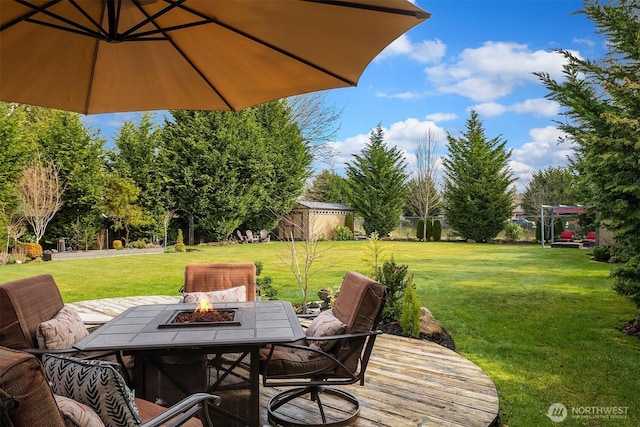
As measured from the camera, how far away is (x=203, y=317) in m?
2.73

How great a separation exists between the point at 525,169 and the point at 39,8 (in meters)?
29.3

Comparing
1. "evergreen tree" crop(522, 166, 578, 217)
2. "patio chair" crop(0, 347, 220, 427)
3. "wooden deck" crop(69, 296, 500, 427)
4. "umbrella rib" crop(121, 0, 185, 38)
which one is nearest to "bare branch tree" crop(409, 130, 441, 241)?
"evergreen tree" crop(522, 166, 578, 217)

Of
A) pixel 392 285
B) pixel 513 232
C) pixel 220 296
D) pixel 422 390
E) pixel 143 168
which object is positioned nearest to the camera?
pixel 422 390

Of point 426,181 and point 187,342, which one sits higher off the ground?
point 426,181

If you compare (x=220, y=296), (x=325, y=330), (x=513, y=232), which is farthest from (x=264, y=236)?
(x=325, y=330)

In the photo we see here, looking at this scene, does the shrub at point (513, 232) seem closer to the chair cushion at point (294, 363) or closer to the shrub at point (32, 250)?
the shrub at point (32, 250)

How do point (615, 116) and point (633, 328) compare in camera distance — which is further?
point (633, 328)

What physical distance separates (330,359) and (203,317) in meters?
0.84

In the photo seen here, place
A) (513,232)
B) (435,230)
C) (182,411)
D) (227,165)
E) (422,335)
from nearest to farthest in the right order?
(182,411) < (422,335) < (227,165) < (513,232) < (435,230)

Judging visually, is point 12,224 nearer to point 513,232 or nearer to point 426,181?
point 426,181

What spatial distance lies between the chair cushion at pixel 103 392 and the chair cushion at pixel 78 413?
1.7 inches

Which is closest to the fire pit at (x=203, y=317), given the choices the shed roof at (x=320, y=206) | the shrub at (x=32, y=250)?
the shrub at (x=32, y=250)

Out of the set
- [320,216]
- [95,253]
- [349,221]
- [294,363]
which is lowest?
[95,253]

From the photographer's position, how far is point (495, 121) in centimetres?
2061
